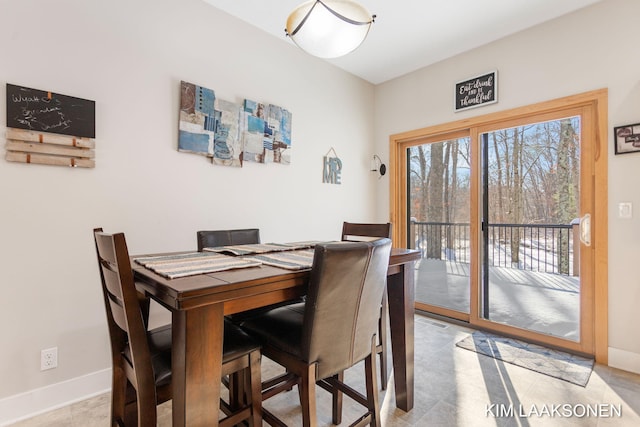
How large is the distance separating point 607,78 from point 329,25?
7.46 feet

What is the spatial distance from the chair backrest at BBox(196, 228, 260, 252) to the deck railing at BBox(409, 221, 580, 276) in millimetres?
2190

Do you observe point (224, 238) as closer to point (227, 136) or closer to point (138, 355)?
point (227, 136)

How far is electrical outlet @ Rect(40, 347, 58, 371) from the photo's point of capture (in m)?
1.83

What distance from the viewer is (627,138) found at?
2.29 metres

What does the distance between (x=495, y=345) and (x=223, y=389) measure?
7.25 ft

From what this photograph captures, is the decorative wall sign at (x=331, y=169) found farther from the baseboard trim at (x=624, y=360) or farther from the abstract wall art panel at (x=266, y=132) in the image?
the baseboard trim at (x=624, y=360)

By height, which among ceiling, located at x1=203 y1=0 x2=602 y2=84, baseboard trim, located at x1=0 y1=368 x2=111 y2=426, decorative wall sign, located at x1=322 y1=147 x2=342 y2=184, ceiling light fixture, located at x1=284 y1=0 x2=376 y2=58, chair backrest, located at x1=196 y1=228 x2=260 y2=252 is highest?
ceiling, located at x1=203 y1=0 x2=602 y2=84

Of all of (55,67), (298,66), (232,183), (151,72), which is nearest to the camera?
(55,67)

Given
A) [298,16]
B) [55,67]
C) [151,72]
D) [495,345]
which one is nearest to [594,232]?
[495,345]

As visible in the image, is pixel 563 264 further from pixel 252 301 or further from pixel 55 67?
pixel 55 67

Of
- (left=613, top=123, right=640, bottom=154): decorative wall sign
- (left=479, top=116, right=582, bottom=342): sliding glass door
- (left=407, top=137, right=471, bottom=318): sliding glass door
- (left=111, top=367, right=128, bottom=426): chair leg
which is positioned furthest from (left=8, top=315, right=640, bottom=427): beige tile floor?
(left=613, top=123, right=640, bottom=154): decorative wall sign

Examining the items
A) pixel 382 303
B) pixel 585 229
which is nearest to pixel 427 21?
pixel 585 229

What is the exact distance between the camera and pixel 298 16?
5.17ft

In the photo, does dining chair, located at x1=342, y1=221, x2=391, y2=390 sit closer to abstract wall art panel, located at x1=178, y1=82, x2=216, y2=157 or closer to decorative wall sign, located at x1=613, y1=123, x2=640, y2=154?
abstract wall art panel, located at x1=178, y1=82, x2=216, y2=157
